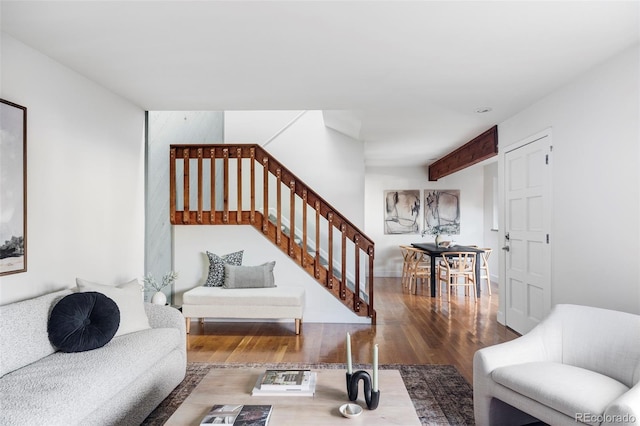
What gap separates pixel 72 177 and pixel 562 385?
11.5ft

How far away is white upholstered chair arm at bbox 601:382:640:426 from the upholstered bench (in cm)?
297

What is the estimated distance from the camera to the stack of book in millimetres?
1986

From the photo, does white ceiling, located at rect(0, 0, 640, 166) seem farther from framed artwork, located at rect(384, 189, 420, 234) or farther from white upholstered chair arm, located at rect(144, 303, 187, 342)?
framed artwork, located at rect(384, 189, 420, 234)

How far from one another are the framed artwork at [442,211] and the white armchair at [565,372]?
20.6ft

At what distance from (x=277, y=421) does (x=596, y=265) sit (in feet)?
8.83

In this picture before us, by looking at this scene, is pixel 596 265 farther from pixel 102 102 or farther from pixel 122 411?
pixel 102 102

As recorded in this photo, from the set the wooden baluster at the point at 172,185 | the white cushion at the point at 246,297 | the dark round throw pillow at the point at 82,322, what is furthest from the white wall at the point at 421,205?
the dark round throw pillow at the point at 82,322

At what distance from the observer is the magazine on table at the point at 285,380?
79.1 inches

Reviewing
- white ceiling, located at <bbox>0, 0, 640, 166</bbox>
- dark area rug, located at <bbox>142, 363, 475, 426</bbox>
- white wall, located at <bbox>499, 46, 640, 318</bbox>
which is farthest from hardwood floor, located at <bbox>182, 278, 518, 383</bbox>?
white ceiling, located at <bbox>0, 0, 640, 166</bbox>

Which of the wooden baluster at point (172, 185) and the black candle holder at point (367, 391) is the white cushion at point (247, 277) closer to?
the wooden baluster at point (172, 185)

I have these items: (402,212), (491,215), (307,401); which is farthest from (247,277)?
(491,215)

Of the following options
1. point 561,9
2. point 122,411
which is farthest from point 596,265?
point 122,411

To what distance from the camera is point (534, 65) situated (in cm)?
301

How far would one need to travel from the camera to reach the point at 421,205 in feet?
28.9
